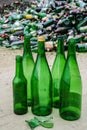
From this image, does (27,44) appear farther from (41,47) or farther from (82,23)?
(82,23)

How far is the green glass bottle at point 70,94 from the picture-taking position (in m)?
1.38

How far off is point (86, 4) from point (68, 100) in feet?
8.85

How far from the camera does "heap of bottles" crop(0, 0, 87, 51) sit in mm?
3414

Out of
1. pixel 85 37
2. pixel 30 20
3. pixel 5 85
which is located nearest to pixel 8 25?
pixel 30 20

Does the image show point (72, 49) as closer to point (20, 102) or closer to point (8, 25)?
point (20, 102)

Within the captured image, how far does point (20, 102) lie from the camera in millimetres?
1398

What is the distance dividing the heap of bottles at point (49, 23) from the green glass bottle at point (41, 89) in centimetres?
174

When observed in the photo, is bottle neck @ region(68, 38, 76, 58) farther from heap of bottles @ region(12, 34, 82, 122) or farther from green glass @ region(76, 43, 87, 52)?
green glass @ region(76, 43, 87, 52)

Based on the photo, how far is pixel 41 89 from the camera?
142 cm

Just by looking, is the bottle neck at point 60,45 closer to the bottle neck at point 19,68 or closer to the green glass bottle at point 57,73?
the green glass bottle at point 57,73

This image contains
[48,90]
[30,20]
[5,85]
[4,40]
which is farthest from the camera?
[30,20]

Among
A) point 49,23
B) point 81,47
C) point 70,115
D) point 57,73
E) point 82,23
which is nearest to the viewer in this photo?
point 70,115

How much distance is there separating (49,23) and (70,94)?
234 cm

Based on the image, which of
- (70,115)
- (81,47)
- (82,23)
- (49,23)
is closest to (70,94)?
(70,115)
